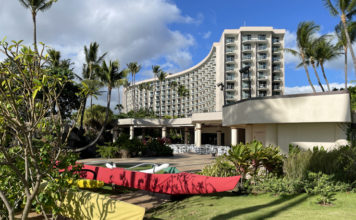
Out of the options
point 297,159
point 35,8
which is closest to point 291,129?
point 297,159

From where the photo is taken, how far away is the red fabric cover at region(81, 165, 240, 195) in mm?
6279

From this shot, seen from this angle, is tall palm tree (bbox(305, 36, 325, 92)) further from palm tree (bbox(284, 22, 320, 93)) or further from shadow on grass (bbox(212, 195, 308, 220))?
shadow on grass (bbox(212, 195, 308, 220))

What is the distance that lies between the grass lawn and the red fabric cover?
408 millimetres

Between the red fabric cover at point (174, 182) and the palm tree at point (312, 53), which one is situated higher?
the palm tree at point (312, 53)

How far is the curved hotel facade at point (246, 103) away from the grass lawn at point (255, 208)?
18.5 feet

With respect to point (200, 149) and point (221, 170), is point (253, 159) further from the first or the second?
point (200, 149)

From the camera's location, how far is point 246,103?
13430 mm

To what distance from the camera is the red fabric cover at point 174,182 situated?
6.28m

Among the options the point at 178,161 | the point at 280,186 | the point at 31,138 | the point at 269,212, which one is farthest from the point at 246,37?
the point at 31,138

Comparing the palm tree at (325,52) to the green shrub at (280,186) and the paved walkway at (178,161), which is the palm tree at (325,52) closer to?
the paved walkway at (178,161)

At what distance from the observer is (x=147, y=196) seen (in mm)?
8164

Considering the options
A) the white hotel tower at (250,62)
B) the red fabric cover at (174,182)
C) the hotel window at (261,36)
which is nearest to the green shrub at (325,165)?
the red fabric cover at (174,182)

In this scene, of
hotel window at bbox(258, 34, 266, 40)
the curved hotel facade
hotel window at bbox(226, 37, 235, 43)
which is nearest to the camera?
the curved hotel facade

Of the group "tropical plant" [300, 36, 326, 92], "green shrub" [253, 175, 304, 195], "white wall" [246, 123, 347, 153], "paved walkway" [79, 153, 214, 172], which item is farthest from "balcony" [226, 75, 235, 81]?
"green shrub" [253, 175, 304, 195]
